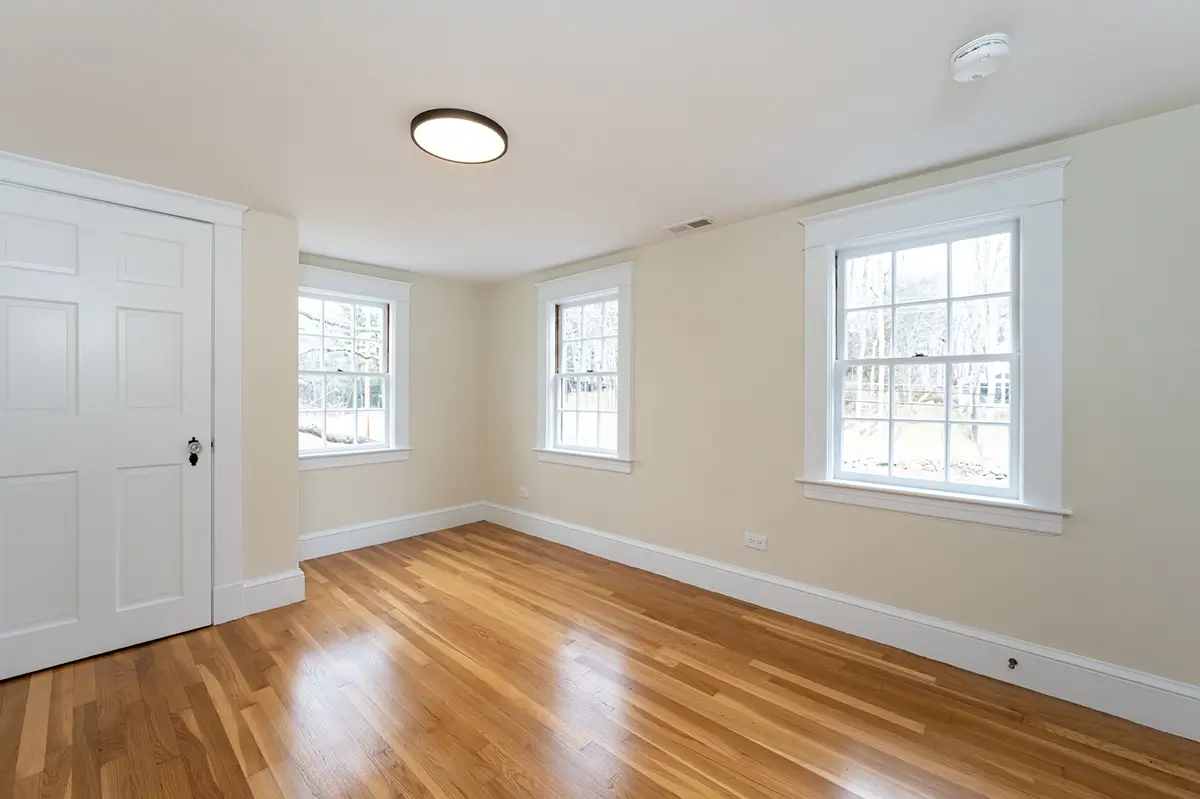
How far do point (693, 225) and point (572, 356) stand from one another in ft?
5.88

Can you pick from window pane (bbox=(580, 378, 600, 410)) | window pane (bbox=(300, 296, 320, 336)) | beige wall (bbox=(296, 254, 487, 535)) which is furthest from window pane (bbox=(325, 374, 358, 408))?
window pane (bbox=(580, 378, 600, 410))

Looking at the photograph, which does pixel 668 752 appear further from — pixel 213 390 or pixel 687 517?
pixel 213 390

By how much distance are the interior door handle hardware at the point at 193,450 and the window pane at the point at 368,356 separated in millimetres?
1678

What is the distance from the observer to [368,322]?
4711mm

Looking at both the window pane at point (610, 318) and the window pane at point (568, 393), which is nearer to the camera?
the window pane at point (610, 318)

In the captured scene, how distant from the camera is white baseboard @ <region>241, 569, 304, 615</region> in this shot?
319cm

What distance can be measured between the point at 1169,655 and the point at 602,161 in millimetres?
3307

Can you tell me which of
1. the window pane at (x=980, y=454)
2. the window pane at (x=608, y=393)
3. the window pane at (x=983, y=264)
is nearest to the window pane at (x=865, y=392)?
the window pane at (x=980, y=454)

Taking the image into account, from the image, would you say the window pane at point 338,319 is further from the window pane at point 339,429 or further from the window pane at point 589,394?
the window pane at point 589,394

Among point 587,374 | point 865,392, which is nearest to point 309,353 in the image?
point 587,374

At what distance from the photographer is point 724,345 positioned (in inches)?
139

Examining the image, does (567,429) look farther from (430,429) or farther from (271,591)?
(271,591)

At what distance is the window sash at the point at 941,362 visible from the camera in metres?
2.52

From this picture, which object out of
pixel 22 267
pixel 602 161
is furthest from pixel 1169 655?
pixel 22 267
